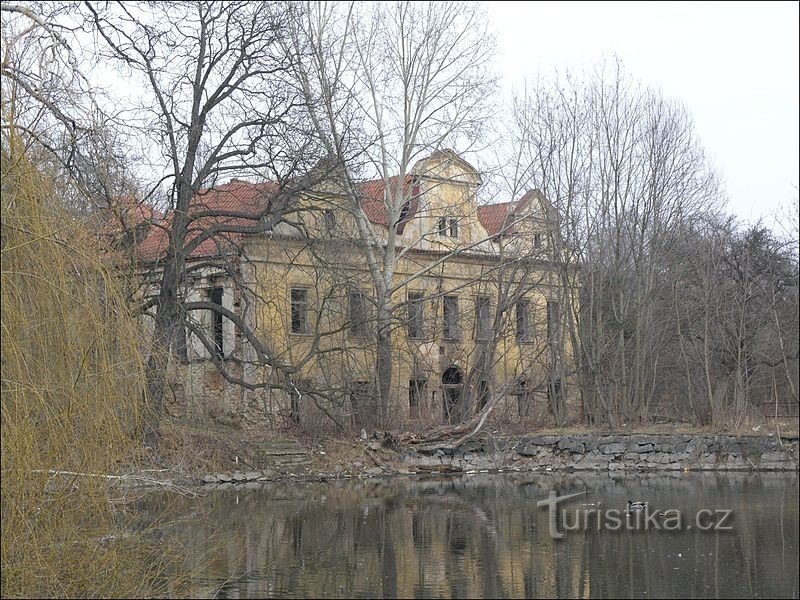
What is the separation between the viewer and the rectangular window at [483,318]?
37375 mm

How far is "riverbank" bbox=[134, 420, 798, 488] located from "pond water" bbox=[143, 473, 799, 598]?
2.38 m

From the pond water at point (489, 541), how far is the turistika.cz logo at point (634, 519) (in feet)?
0.13

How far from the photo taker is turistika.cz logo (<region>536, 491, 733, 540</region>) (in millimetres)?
17484

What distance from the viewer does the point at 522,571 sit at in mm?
13234

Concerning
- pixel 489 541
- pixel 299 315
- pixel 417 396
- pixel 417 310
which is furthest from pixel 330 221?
pixel 489 541

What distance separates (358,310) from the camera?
3359cm

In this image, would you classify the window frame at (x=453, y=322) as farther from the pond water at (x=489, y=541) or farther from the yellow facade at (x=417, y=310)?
the pond water at (x=489, y=541)

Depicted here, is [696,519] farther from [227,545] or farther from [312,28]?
[312,28]

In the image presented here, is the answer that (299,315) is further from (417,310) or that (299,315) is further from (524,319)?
(524,319)

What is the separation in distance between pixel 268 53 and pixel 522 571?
1734 cm

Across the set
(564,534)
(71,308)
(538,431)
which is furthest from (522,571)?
(538,431)

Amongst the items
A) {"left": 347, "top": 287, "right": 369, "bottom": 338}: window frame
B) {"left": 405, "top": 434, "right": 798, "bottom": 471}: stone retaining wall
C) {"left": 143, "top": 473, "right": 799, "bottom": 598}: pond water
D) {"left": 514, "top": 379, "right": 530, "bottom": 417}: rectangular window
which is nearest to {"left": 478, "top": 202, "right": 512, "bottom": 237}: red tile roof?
{"left": 514, "top": 379, "right": 530, "bottom": 417}: rectangular window

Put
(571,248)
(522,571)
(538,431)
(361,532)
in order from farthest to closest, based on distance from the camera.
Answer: (571,248) < (538,431) < (361,532) < (522,571)

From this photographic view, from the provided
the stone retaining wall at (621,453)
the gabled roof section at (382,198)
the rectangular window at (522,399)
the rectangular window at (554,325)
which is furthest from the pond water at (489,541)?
the gabled roof section at (382,198)
